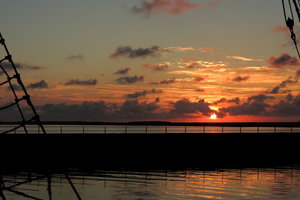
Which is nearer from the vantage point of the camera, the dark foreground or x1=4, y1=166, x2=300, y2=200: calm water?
x1=4, y1=166, x2=300, y2=200: calm water

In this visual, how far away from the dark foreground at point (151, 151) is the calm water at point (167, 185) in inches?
316

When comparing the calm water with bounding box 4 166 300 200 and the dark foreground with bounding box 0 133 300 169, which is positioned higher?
the dark foreground with bounding box 0 133 300 169

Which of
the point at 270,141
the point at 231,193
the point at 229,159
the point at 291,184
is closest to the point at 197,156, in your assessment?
the point at 229,159

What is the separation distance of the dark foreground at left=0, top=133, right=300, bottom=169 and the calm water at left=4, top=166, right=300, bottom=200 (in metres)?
8.02

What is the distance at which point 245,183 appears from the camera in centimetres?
3969

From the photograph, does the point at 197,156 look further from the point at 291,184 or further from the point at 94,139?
the point at 291,184

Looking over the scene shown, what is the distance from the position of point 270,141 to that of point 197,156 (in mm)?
12723

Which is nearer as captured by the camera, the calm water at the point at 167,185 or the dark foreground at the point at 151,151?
the calm water at the point at 167,185

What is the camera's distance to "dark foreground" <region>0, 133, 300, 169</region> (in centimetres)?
5569

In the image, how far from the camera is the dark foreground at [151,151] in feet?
183

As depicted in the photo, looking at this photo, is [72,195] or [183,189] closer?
[72,195]

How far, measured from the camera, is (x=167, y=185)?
1489 inches

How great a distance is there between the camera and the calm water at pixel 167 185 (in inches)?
1298

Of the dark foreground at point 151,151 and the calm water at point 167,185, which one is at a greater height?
the dark foreground at point 151,151
